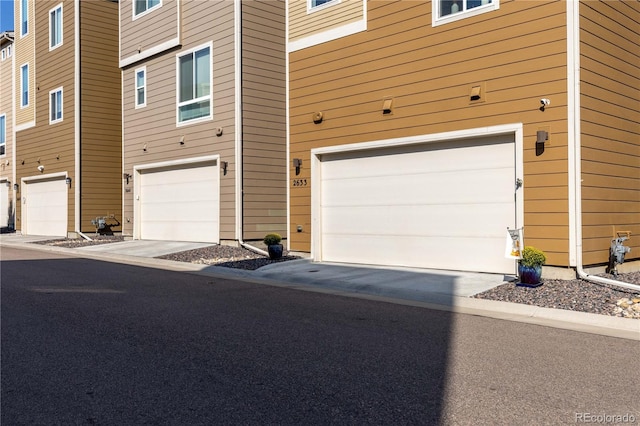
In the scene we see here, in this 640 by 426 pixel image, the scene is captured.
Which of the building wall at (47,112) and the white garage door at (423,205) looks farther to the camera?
the building wall at (47,112)

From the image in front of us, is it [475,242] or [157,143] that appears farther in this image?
[157,143]

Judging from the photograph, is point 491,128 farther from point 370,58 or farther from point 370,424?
point 370,424

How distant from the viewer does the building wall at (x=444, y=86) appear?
384 inches

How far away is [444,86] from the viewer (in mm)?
11227

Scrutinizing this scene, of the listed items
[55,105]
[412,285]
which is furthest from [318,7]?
[55,105]

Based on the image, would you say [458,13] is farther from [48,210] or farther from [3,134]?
[3,134]

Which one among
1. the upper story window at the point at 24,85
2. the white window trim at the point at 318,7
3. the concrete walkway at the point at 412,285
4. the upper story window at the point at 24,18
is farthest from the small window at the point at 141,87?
the upper story window at the point at 24,18

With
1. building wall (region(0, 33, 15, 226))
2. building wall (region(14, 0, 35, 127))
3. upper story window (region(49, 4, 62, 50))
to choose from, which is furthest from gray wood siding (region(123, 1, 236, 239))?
building wall (region(0, 33, 15, 226))

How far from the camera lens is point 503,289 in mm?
9156

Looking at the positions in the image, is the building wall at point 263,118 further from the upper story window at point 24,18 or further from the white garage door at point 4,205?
the white garage door at point 4,205

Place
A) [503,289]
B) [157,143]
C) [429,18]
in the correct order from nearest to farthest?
1. [503,289]
2. [429,18]
3. [157,143]

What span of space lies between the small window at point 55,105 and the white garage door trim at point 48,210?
2340 mm

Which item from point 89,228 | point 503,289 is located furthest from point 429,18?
point 89,228

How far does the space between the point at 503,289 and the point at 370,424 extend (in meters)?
5.94
